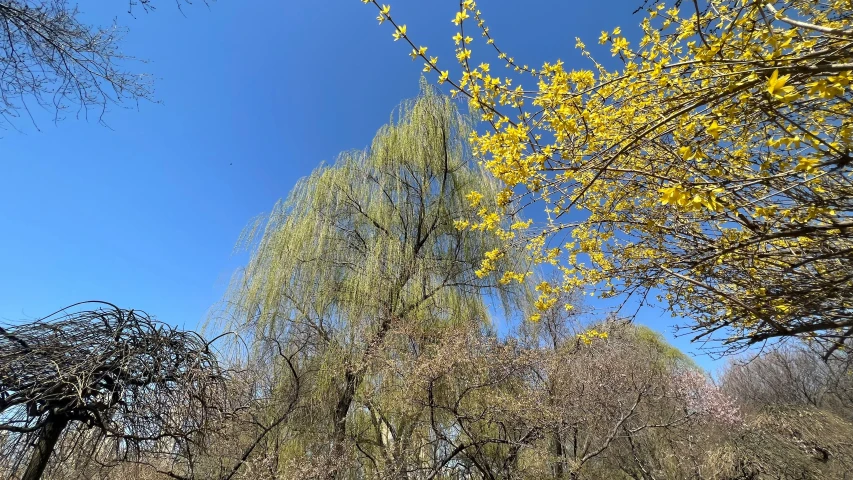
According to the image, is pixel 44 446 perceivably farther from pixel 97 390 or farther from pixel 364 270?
pixel 364 270

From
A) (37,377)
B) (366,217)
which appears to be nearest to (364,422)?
(366,217)

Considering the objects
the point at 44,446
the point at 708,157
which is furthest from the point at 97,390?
the point at 708,157

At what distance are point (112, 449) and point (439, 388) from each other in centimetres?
382

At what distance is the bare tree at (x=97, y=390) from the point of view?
5.82 feet

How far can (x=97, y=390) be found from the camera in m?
1.86

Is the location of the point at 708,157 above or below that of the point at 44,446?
above

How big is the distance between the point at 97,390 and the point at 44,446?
1.04 feet

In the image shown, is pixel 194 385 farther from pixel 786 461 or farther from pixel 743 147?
pixel 786 461

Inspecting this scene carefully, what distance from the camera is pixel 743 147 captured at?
7.96 ft

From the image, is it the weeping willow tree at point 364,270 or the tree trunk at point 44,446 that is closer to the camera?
the tree trunk at point 44,446

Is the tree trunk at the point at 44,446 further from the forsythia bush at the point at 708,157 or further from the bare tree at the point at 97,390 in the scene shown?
the forsythia bush at the point at 708,157

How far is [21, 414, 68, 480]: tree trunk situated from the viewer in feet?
5.98

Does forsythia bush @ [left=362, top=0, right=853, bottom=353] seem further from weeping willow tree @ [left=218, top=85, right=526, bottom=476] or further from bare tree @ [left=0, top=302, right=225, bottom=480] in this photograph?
weeping willow tree @ [left=218, top=85, right=526, bottom=476]

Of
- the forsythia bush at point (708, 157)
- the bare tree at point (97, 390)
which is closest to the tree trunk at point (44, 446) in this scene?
the bare tree at point (97, 390)
